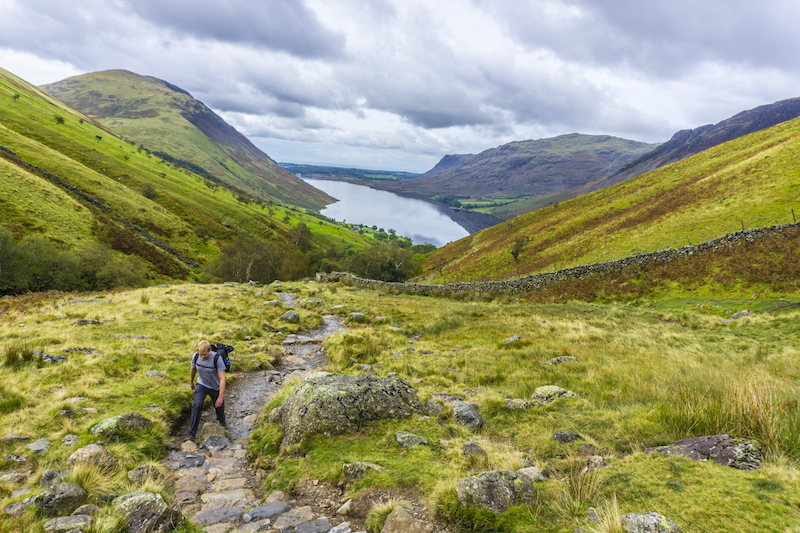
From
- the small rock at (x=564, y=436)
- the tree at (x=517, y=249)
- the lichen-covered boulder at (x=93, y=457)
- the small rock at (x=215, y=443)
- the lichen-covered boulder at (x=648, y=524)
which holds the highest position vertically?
the tree at (x=517, y=249)

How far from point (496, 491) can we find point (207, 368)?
7.66 m

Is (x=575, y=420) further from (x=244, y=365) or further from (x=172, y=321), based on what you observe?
(x=172, y=321)

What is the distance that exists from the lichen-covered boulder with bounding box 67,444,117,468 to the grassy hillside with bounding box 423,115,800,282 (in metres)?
41.1

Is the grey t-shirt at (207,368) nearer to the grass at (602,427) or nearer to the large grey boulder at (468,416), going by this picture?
the grass at (602,427)

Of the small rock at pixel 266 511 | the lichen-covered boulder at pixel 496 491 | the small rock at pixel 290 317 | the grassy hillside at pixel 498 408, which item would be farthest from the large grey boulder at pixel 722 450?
the small rock at pixel 290 317

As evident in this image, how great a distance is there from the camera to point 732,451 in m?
5.03

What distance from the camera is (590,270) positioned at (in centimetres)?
3453

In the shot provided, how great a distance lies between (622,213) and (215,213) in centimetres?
11333

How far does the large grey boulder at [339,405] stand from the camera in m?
7.64

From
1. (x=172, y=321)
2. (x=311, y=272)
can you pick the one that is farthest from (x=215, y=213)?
(x=172, y=321)

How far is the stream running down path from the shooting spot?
16.9ft

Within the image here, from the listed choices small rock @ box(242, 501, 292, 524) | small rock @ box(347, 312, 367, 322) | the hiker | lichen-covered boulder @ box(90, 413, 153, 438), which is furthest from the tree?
small rock @ box(242, 501, 292, 524)

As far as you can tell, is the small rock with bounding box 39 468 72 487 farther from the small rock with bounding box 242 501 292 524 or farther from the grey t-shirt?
the grey t-shirt

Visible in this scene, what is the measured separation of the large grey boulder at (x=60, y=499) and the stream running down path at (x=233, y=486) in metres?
1.33
